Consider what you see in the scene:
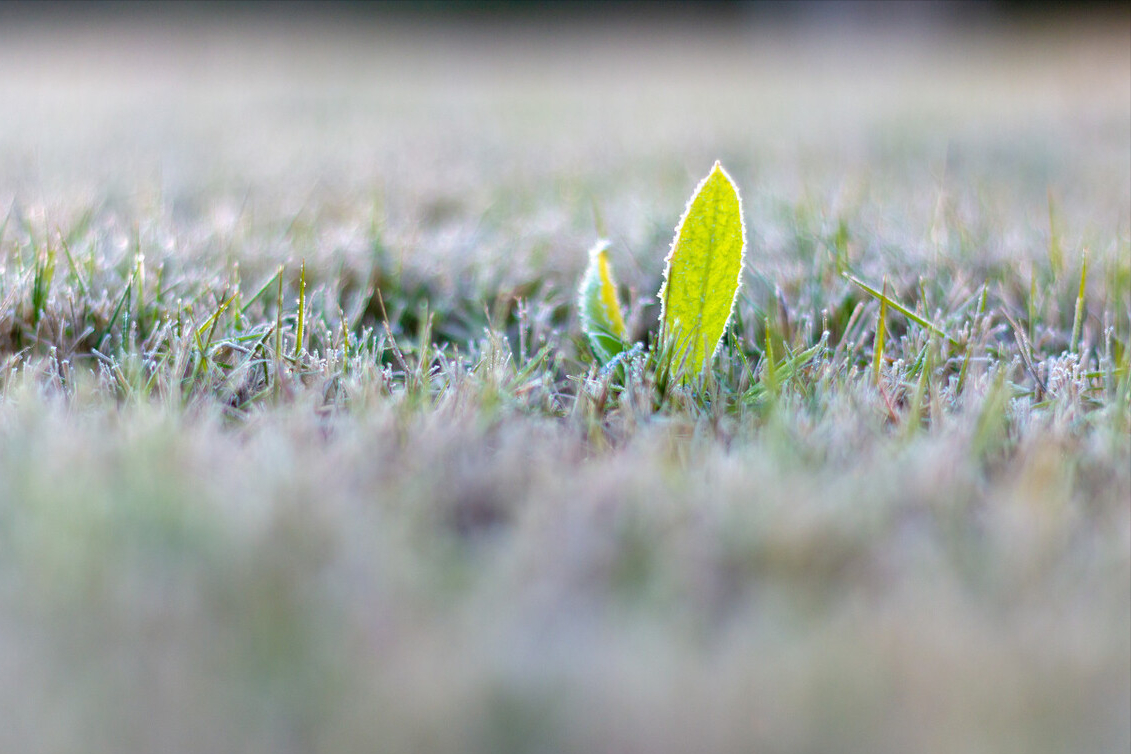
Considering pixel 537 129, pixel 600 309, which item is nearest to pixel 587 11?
pixel 537 129

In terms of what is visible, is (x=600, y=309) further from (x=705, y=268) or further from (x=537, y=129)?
(x=537, y=129)

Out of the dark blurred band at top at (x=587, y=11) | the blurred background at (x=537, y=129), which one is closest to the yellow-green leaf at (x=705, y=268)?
the blurred background at (x=537, y=129)

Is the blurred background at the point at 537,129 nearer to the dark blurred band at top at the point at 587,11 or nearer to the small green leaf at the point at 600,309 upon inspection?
the small green leaf at the point at 600,309

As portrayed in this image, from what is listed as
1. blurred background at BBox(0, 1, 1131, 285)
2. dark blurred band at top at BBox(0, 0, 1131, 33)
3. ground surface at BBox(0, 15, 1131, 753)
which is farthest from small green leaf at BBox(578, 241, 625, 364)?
dark blurred band at top at BBox(0, 0, 1131, 33)

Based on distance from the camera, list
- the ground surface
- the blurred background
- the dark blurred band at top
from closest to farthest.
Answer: the ground surface → the blurred background → the dark blurred band at top

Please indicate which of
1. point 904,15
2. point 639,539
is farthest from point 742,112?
point 904,15

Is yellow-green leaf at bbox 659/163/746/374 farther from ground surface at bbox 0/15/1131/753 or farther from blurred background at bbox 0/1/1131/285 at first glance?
blurred background at bbox 0/1/1131/285

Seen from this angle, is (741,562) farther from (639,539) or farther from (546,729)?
(546,729)
